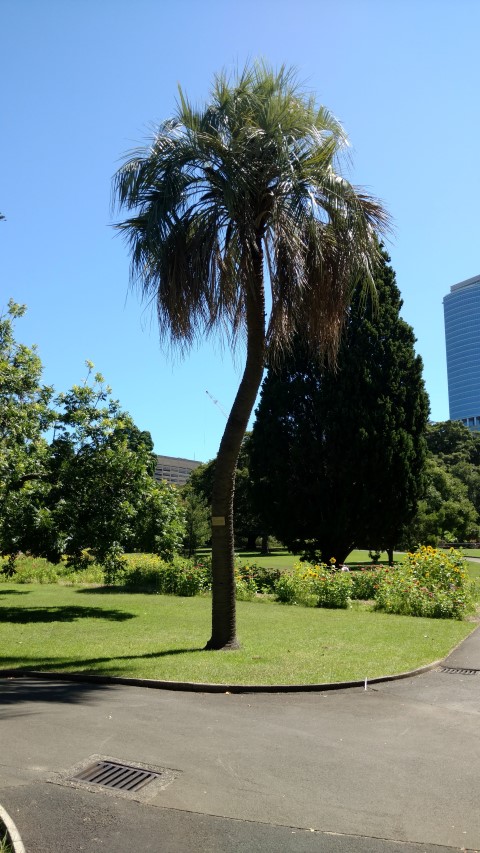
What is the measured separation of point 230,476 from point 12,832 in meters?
7.40

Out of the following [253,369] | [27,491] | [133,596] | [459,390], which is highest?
[459,390]

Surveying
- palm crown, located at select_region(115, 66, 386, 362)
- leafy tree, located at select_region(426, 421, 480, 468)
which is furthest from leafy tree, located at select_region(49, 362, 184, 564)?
leafy tree, located at select_region(426, 421, 480, 468)

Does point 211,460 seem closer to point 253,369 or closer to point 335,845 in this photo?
point 253,369

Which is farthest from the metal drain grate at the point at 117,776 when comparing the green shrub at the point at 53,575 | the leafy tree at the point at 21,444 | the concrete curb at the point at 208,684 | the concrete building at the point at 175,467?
the concrete building at the point at 175,467

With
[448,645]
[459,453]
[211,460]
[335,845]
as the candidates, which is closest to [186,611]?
[448,645]

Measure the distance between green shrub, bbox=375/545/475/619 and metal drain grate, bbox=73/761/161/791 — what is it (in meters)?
12.1

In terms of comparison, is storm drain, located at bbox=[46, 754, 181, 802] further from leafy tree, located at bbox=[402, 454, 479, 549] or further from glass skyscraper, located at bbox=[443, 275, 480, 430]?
glass skyscraper, located at bbox=[443, 275, 480, 430]

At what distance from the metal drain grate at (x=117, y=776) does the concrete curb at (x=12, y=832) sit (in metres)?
0.84

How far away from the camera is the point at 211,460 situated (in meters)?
66.5

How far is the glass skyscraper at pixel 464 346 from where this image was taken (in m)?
159

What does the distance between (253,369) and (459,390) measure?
164m

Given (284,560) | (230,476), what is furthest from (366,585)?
(284,560)

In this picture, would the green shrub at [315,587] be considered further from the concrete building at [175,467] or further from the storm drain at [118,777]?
the concrete building at [175,467]

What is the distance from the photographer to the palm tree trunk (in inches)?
427
